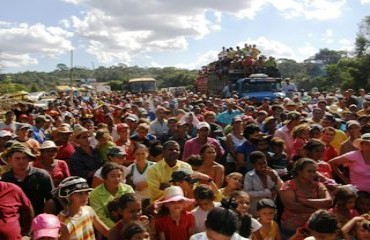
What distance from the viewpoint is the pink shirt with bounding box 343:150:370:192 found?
→ 216 inches

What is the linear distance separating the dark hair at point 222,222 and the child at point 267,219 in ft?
4.51

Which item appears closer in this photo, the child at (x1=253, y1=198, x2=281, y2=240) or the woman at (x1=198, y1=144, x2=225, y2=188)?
the child at (x1=253, y1=198, x2=281, y2=240)

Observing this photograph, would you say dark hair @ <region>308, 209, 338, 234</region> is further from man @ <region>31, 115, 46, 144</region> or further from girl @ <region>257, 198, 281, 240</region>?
man @ <region>31, 115, 46, 144</region>

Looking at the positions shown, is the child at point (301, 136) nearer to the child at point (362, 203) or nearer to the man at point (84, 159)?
the child at point (362, 203)

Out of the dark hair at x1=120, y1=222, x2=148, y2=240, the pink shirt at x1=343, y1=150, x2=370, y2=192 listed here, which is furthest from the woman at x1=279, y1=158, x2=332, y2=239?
the dark hair at x1=120, y1=222, x2=148, y2=240

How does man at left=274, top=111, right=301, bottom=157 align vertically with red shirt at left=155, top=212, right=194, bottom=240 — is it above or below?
above

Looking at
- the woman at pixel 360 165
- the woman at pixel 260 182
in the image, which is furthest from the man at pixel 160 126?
the woman at pixel 360 165

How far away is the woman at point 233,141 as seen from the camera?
23.9 feet

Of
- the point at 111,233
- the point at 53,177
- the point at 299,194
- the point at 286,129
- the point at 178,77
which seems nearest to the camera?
the point at 111,233

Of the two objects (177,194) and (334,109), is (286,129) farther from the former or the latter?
A: (334,109)

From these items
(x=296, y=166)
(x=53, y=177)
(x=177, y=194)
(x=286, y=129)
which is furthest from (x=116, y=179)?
(x=286, y=129)

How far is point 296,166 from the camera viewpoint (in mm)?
A: 4953

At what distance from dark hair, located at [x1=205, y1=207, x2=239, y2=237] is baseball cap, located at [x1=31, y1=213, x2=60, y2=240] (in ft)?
4.05

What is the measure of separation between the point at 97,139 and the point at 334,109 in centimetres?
721
